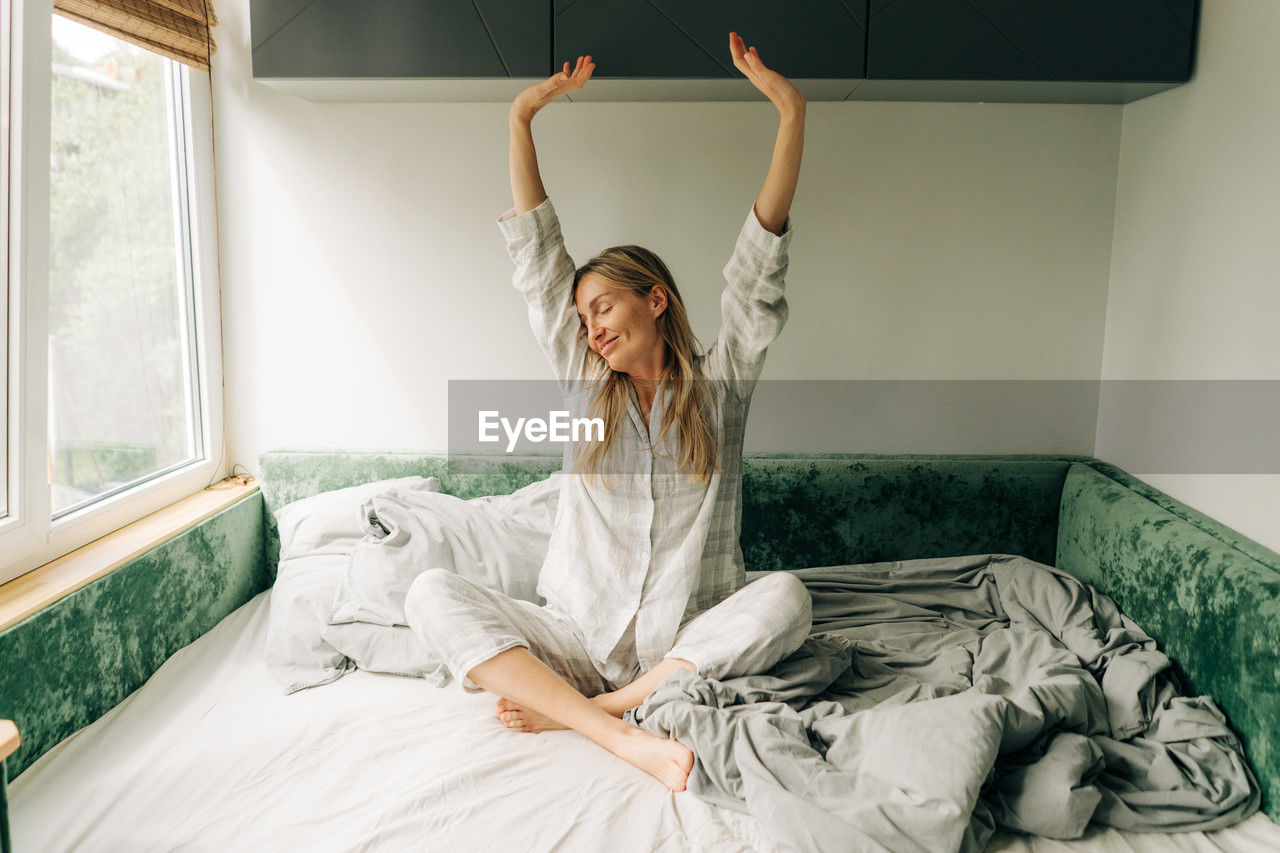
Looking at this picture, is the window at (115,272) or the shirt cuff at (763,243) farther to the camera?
the window at (115,272)

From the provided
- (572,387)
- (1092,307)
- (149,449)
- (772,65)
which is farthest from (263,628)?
(1092,307)

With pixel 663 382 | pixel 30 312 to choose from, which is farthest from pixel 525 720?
pixel 30 312

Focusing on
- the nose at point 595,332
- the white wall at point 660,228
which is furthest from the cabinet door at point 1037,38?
the nose at point 595,332

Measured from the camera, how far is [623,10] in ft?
6.20

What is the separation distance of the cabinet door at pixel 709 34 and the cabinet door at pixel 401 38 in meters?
0.08

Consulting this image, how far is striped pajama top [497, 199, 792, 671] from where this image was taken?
5.60 feet

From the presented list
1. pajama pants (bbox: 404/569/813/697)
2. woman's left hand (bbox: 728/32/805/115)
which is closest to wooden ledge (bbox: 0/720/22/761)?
pajama pants (bbox: 404/569/813/697)

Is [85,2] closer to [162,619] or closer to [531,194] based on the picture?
[531,194]

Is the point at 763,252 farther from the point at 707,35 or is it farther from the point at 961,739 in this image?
the point at 961,739

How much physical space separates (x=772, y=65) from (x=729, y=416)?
0.77m

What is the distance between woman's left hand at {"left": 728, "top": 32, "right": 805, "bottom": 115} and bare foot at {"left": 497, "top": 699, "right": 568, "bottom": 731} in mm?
1180

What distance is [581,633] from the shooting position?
175 centimetres

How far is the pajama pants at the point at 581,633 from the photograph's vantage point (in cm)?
157

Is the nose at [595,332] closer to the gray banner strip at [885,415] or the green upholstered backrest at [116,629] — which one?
the gray banner strip at [885,415]
